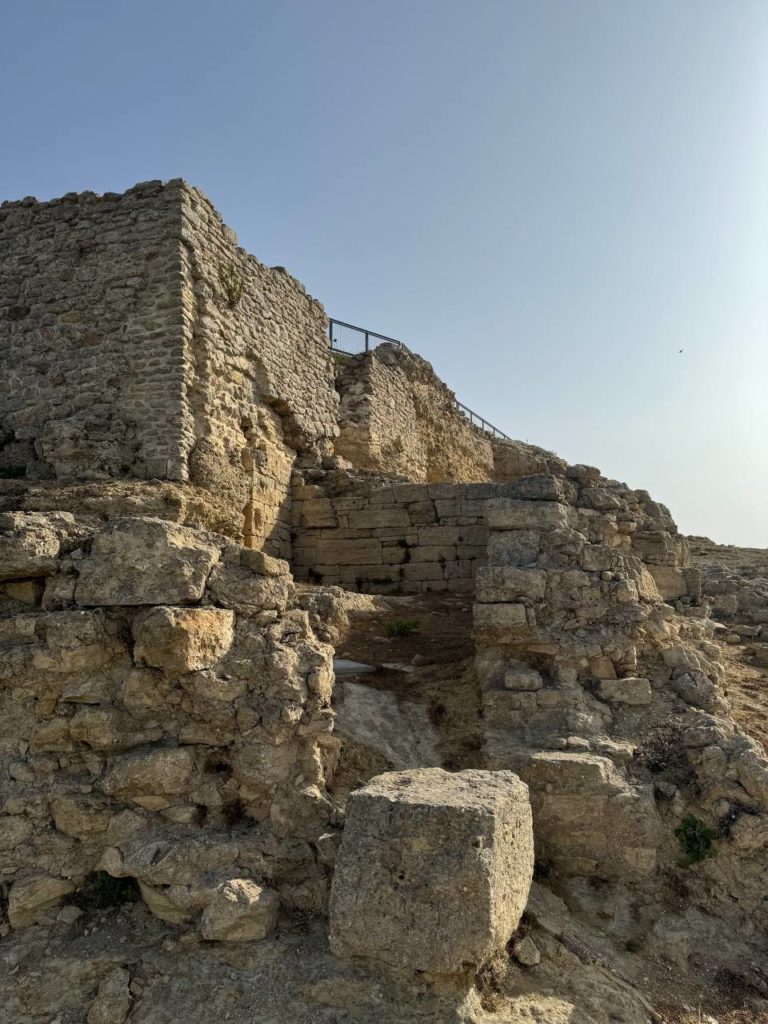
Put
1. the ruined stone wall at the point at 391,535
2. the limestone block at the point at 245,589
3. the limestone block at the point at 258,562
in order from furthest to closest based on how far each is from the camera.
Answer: the ruined stone wall at the point at 391,535
the limestone block at the point at 258,562
the limestone block at the point at 245,589

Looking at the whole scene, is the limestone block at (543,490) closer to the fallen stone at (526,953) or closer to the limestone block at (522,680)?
the limestone block at (522,680)

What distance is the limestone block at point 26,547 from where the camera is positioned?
4.69 meters

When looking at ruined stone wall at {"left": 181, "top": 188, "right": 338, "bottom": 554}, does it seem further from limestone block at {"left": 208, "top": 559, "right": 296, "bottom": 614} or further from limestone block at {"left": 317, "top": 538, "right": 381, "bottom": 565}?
limestone block at {"left": 208, "top": 559, "right": 296, "bottom": 614}

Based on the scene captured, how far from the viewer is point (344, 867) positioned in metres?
3.70

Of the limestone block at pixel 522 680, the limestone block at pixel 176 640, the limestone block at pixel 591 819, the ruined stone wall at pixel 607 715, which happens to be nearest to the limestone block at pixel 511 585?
the ruined stone wall at pixel 607 715

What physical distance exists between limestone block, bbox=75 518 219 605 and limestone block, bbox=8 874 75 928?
1.78 metres

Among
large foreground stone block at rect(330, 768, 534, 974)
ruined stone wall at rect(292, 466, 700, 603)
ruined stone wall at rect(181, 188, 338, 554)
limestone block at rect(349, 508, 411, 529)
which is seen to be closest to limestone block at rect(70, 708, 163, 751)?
large foreground stone block at rect(330, 768, 534, 974)

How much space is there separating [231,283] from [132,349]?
2.03 metres

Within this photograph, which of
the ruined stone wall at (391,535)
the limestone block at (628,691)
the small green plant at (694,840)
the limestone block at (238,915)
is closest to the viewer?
the limestone block at (238,915)

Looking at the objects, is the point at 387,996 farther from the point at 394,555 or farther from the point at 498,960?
the point at 394,555

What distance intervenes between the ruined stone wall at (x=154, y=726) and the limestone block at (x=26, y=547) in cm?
Answer: 1

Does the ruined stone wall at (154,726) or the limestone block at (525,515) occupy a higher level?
the limestone block at (525,515)

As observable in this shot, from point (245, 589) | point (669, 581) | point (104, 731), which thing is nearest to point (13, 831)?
point (104, 731)

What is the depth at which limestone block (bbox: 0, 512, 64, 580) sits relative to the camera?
4.69 m
